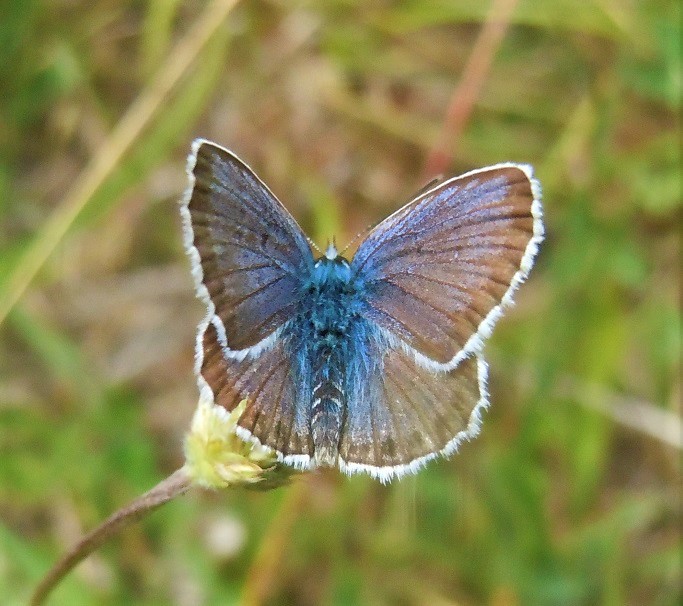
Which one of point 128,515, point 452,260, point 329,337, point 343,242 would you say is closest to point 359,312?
point 329,337

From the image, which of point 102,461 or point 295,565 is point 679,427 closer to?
point 295,565

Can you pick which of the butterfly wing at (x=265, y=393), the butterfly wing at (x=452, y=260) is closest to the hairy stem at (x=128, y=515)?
the butterfly wing at (x=265, y=393)

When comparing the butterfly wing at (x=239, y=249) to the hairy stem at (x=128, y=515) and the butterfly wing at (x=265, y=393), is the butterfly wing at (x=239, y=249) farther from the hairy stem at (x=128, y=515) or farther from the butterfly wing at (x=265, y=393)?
the hairy stem at (x=128, y=515)

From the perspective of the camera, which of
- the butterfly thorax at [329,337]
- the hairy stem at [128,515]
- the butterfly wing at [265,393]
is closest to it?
the hairy stem at [128,515]

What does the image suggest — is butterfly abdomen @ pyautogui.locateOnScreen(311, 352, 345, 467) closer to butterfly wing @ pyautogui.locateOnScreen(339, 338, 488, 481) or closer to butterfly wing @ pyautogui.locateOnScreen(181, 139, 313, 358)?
butterfly wing @ pyautogui.locateOnScreen(339, 338, 488, 481)

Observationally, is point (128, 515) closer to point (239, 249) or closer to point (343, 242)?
point (239, 249)

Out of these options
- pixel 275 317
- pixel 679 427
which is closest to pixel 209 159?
pixel 275 317
